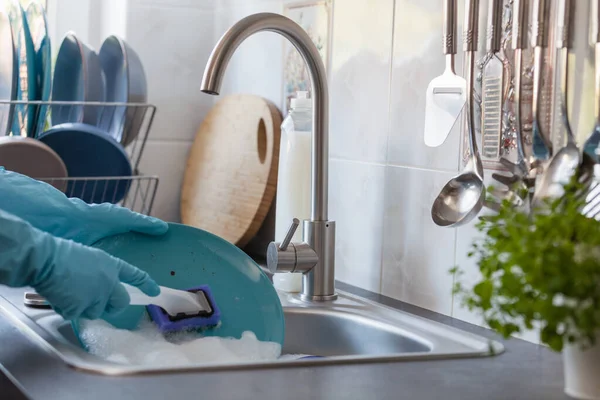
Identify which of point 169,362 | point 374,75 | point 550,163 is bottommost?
point 169,362

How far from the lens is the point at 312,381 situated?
0.87m

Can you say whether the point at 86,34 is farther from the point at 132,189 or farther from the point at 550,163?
the point at 550,163

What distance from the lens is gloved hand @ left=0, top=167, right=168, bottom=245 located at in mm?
1175

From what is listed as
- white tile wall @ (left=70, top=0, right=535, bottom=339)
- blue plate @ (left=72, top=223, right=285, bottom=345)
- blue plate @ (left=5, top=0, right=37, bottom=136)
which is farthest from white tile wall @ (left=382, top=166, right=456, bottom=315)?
blue plate @ (left=5, top=0, right=37, bottom=136)

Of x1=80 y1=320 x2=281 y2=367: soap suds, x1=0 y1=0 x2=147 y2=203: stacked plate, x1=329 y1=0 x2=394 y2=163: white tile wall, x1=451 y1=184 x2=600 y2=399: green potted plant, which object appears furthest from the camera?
x1=0 y1=0 x2=147 y2=203: stacked plate

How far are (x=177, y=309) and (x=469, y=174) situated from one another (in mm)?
386

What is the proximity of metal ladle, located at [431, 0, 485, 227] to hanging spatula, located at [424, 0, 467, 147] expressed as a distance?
0.10 feet

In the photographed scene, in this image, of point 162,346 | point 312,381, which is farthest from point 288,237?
point 312,381

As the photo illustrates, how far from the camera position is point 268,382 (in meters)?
0.86

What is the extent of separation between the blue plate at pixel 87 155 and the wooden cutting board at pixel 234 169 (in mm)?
185

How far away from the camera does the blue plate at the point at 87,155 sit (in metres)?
1.64

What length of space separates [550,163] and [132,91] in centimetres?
97

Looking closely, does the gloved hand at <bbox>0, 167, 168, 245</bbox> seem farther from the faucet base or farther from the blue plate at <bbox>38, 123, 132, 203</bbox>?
the blue plate at <bbox>38, 123, 132, 203</bbox>

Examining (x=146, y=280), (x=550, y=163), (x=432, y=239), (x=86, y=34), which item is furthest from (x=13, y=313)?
(x=86, y=34)
